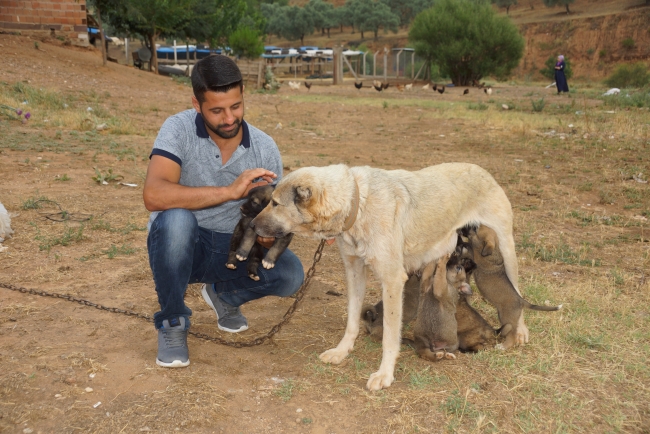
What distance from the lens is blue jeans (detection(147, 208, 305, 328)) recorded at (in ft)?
13.0

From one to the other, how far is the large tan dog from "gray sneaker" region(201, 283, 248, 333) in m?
0.85

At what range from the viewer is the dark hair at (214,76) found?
3953 millimetres

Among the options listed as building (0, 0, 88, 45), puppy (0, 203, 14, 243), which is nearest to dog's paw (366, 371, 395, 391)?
puppy (0, 203, 14, 243)

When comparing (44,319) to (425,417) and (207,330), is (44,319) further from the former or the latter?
(425,417)

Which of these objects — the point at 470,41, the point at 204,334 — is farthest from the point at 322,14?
the point at 204,334

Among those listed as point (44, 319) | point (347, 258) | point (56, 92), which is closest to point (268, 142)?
point (347, 258)

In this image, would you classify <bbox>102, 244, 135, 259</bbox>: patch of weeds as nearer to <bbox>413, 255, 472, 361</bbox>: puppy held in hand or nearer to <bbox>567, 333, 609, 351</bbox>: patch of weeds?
<bbox>413, 255, 472, 361</bbox>: puppy held in hand

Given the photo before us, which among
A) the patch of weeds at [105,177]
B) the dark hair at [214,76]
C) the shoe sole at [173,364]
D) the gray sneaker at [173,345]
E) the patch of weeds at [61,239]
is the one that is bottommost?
the shoe sole at [173,364]

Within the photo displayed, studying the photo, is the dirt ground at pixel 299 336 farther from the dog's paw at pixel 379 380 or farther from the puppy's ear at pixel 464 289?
the puppy's ear at pixel 464 289

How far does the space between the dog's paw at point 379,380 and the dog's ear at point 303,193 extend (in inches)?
50.0

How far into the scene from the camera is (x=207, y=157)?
4352 mm

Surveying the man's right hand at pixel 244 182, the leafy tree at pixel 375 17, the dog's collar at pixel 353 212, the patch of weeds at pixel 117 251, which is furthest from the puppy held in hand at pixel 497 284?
the leafy tree at pixel 375 17

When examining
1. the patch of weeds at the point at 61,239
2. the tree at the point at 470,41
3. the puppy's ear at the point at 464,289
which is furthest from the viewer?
the tree at the point at 470,41

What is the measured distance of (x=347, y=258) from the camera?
4.29 meters
